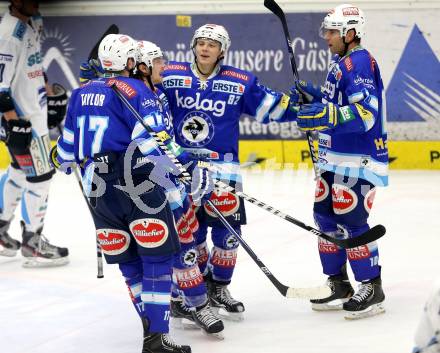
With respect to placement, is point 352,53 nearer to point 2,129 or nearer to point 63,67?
point 2,129

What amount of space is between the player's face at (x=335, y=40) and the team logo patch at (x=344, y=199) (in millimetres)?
679

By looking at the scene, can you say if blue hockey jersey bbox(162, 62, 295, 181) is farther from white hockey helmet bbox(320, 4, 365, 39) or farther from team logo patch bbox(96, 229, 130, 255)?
team logo patch bbox(96, 229, 130, 255)

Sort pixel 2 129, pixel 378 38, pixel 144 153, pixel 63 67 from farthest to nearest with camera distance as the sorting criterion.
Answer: pixel 63 67 → pixel 378 38 → pixel 2 129 → pixel 144 153

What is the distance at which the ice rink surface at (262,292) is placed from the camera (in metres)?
4.75

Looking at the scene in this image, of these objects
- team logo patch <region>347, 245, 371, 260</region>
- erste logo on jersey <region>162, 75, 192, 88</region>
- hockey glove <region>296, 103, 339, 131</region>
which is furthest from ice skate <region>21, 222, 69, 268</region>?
hockey glove <region>296, 103, 339, 131</region>

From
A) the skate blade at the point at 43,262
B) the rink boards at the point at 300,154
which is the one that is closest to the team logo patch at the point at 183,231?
the skate blade at the point at 43,262

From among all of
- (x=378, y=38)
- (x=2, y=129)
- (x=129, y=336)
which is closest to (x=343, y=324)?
(x=129, y=336)

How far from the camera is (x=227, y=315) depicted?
16.8ft

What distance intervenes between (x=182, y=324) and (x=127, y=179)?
39.1 inches

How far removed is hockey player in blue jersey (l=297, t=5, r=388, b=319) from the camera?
4945 millimetres

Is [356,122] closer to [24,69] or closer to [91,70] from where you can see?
[91,70]

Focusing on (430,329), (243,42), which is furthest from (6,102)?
(430,329)

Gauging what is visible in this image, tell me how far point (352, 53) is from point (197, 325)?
153 cm

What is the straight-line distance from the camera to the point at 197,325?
194 inches
